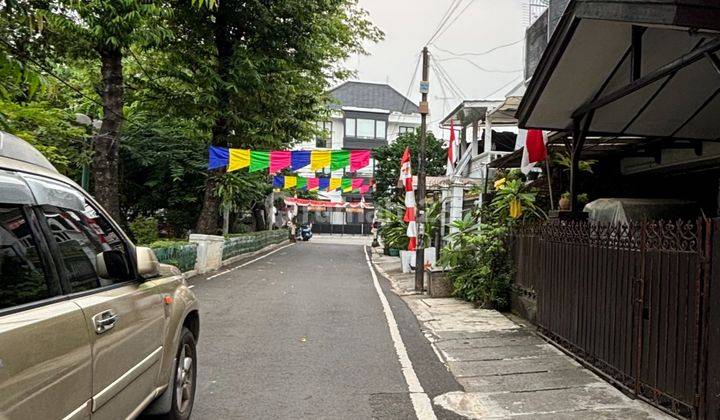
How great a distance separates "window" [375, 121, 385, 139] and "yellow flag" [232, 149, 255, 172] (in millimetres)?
38075

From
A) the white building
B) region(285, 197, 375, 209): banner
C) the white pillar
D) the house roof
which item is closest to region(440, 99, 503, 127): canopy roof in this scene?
the white pillar

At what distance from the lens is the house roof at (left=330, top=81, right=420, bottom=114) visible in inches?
2248

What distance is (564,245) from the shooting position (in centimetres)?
729

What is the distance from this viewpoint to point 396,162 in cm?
3117

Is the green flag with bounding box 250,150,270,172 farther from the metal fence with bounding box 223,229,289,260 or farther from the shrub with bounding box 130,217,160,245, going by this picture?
the shrub with bounding box 130,217,160,245

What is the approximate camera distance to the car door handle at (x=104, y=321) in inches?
111

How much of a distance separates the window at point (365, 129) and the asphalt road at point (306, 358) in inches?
1683

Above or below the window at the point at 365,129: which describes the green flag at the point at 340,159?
below

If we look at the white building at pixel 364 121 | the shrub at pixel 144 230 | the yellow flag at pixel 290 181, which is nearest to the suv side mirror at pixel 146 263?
the shrub at pixel 144 230

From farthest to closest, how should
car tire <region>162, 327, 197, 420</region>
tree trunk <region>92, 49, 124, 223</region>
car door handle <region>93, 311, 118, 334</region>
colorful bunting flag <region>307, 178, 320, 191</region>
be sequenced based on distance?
1. colorful bunting flag <region>307, 178, 320, 191</region>
2. tree trunk <region>92, 49, 124, 223</region>
3. car tire <region>162, 327, 197, 420</region>
4. car door handle <region>93, 311, 118, 334</region>

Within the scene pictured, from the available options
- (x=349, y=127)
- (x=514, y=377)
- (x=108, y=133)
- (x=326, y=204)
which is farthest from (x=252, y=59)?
(x=349, y=127)

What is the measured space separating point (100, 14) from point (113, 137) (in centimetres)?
269

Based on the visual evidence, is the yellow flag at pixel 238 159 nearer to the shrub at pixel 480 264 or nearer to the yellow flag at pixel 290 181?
the shrub at pixel 480 264

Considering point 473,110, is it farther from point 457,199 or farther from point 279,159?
point 279,159
